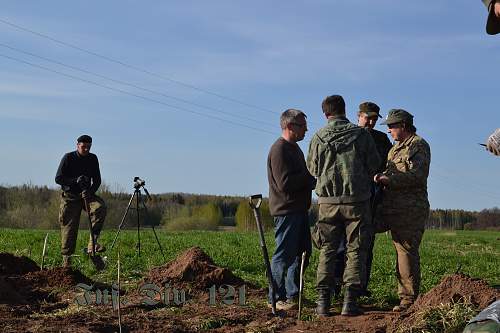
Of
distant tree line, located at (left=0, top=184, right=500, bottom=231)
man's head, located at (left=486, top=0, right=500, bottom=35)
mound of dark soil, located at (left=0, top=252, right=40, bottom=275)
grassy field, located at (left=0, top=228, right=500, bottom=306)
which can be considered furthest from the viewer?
distant tree line, located at (left=0, top=184, right=500, bottom=231)

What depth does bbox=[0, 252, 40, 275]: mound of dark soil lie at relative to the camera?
34.3ft

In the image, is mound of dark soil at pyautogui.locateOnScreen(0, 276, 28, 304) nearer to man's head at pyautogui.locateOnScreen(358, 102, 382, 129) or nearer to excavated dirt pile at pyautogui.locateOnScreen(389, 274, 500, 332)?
man's head at pyautogui.locateOnScreen(358, 102, 382, 129)

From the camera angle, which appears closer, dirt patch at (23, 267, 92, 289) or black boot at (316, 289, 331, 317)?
black boot at (316, 289, 331, 317)

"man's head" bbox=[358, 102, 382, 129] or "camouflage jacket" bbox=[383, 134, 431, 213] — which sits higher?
"man's head" bbox=[358, 102, 382, 129]

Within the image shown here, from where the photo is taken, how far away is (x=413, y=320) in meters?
5.82

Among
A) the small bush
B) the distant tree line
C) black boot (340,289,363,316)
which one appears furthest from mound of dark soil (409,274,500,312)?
the small bush

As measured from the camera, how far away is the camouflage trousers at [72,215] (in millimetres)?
11820

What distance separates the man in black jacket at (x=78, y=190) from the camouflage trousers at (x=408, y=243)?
554 cm

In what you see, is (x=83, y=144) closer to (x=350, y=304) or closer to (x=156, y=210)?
(x=350, y=304)

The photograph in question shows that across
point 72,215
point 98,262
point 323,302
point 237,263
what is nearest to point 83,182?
point 72,215

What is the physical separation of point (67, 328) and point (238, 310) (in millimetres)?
1649

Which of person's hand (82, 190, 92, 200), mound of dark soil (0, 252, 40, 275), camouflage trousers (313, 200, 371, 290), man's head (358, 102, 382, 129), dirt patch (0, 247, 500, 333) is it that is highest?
man's head (358, 102, 382, 129)

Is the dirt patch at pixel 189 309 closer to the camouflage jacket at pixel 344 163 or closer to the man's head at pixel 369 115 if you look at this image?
the camouflage jacket at pixel 344 163

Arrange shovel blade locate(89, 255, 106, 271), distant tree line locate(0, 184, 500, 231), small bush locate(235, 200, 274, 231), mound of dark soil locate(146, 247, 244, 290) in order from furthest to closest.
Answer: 1. small bush locate(235, 200, 274, 231)
2. distant tree line locate(0, 184, 500, 231)
3. shovel blade locate(89, 255, 106, 271)
4. mound of dark soil locate(146, 247, 244, 290)
